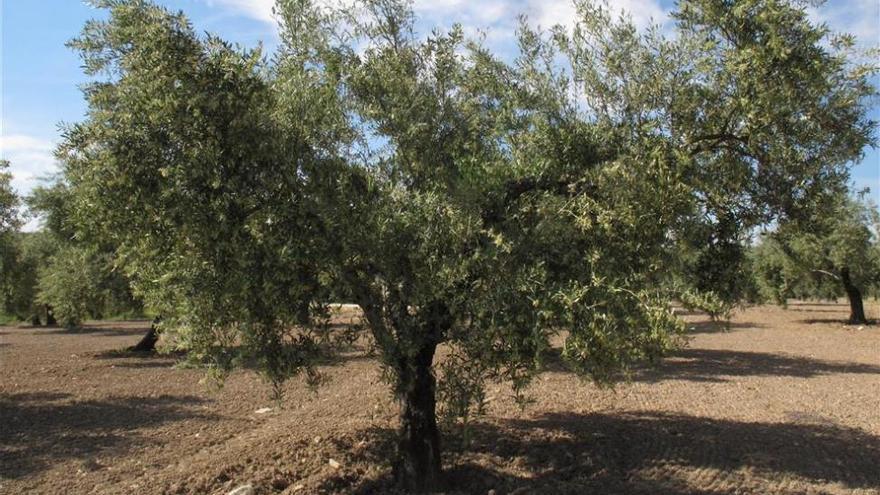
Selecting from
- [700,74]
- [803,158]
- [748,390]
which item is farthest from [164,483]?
[748,390]

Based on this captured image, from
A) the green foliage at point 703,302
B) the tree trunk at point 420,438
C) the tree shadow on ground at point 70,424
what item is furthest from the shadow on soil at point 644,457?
the tree shadow on ground at point 70,424

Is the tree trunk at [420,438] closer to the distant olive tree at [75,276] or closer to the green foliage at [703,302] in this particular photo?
the green foliage at [703,302]

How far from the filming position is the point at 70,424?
11828 mm

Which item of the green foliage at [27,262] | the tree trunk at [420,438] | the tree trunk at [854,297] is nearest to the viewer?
the tree trunk at [420,438]

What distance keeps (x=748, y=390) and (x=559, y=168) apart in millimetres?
10702

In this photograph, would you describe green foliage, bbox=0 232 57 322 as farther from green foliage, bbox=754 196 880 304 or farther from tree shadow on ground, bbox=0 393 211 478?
A: green foliage, bbox=754 196 880 304

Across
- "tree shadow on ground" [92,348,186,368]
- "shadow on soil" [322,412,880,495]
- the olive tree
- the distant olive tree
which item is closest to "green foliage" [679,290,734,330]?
the olive tree

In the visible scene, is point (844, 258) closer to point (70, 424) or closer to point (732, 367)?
point (732, 367)

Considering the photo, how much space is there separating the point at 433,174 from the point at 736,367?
1553 cm

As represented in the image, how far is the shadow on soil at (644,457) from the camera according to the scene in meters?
8.06

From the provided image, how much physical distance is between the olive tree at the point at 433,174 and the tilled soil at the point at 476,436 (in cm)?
129

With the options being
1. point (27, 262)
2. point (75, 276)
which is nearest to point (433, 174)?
point (75, 276)

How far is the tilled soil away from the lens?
830 cm

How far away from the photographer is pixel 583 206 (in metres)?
6.09
